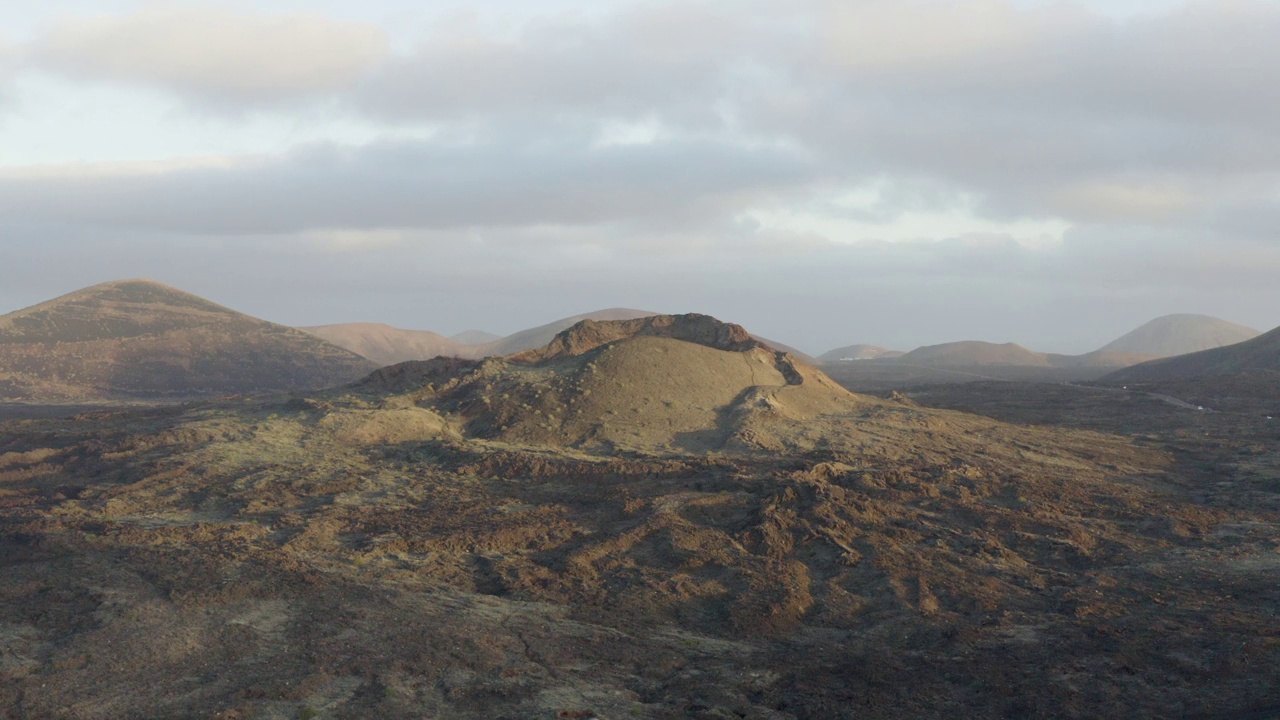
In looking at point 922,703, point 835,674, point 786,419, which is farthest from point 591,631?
point 786,419

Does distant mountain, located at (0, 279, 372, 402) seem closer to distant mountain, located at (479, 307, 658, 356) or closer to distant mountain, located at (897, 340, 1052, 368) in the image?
distant mountain, located at (479, 307, 658, 356)

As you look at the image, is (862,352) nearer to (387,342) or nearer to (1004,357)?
(1004,357)

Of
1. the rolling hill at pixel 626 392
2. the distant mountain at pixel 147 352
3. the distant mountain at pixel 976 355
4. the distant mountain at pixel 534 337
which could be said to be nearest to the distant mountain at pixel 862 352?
the distant mountain at pixel 976 355

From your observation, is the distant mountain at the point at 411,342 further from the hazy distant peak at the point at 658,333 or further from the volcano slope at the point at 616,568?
the volcano slope at the point at 616,568

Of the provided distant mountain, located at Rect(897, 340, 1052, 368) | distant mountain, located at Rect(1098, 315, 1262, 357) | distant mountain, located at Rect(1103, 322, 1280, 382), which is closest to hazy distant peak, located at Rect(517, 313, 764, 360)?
distant mountain, located at Rect(1103, 322, 1280, 382)

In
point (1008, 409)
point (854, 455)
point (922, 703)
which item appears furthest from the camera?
point (1008, 409)

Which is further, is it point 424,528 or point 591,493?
point 591,493

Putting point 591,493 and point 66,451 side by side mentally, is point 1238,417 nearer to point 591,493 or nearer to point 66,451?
point 591,493
